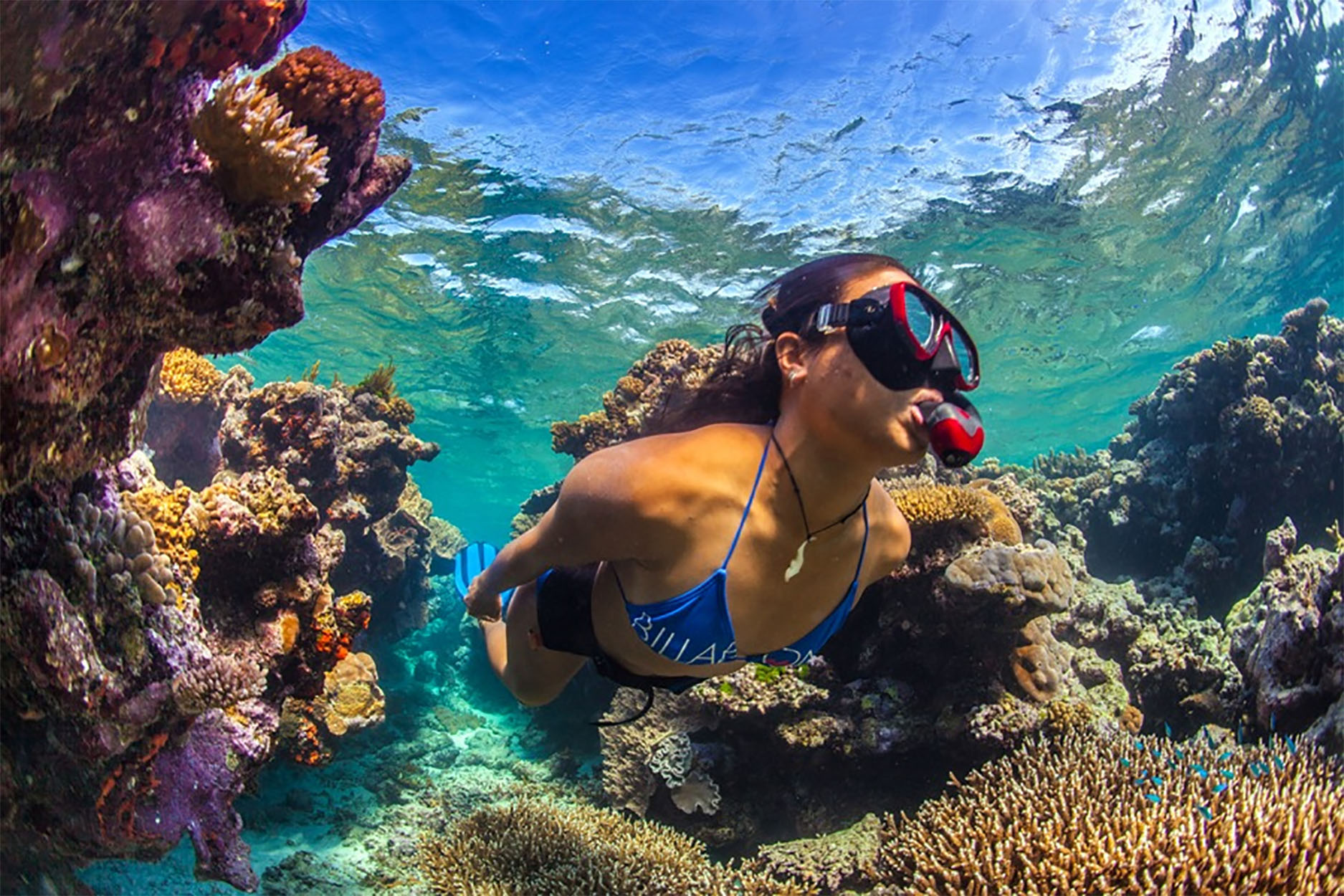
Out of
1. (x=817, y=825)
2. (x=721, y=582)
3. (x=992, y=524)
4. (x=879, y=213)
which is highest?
(x=879, y=213)

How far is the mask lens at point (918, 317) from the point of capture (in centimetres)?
260

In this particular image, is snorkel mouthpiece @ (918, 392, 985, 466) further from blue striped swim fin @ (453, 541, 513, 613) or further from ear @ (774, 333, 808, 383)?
blue striped swim fin @ (453, 541, 513, 613)

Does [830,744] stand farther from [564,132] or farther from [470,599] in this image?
[564,132]

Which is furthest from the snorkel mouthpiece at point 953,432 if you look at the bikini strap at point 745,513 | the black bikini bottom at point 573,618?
the black bikini bottom at point 573,618

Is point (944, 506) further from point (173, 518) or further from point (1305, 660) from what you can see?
point (173, 518)

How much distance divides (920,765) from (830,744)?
31.6 inches

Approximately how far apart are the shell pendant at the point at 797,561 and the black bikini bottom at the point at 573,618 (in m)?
1.14

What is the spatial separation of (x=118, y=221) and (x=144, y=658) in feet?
6.06

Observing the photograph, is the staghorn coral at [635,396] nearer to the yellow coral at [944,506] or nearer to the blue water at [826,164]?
the yellow coral at [944,506]

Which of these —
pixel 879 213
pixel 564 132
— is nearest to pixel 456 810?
pixel 564 132

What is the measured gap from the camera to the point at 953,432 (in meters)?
2.47

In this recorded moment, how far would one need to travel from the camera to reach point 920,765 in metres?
5.65

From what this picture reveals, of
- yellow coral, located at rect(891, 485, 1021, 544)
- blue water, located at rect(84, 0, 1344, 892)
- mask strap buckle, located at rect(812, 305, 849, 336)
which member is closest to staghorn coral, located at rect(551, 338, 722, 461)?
yellow coral, located at rect(891, 485, 1021, 544)

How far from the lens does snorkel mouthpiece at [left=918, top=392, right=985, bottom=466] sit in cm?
245
